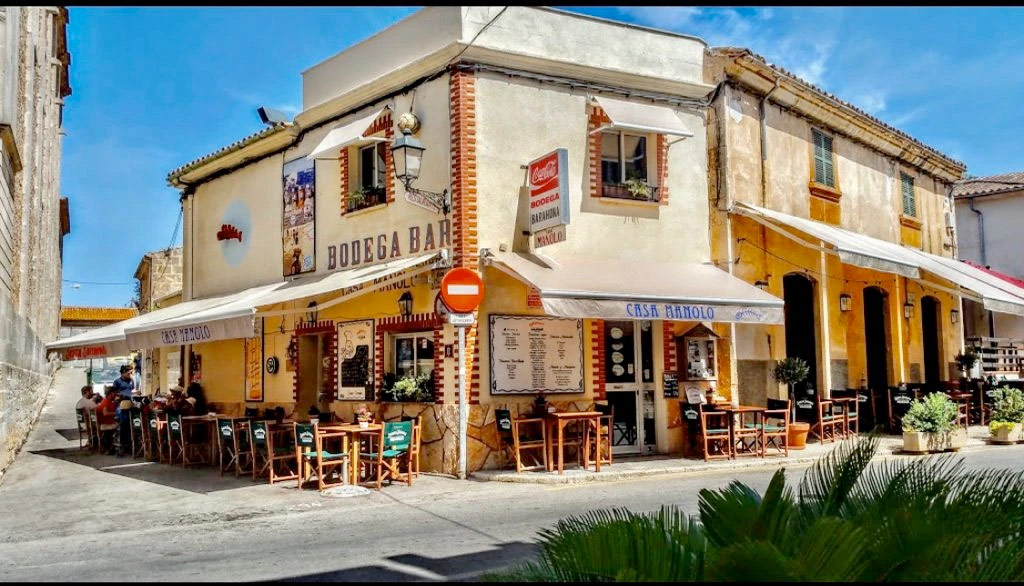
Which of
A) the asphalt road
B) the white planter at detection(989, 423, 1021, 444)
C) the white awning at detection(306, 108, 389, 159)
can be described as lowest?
the asphalt road

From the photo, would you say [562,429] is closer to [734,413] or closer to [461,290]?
[461,290]

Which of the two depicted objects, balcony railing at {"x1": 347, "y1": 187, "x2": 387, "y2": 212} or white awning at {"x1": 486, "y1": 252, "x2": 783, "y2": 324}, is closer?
white awning at {"x1": 486, "y1": 252, "x2": 783, "y2": 324}

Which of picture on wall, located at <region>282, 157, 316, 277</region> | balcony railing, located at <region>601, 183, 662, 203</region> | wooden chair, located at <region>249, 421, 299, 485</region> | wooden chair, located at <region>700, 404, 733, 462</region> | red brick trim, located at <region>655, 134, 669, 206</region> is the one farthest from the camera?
picture on wall, located at <region>282, 157, 316, 277</region>

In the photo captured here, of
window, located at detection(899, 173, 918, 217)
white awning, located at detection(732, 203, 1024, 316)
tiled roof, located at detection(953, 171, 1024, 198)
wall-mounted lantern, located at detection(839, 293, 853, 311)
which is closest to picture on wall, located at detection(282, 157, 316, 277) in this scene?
white awning, located at detection(732, 203, 1024, 316)

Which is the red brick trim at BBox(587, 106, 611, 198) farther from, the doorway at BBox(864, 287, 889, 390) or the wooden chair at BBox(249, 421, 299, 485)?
the doorway at BBox(864, 287, 889, 390)

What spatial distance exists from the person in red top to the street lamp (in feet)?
26.8

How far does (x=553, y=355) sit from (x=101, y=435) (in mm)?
9738

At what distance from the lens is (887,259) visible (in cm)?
1441

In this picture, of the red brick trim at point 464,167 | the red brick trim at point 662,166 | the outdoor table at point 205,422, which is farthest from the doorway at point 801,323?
the outdoor table at point 205,422

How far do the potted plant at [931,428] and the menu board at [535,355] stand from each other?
5.60 meters

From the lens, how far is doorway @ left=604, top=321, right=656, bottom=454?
13.5 metres

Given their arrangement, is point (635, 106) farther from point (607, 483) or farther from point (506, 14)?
point (607, 483)

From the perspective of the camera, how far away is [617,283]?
11.9m

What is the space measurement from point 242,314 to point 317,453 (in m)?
2.03
